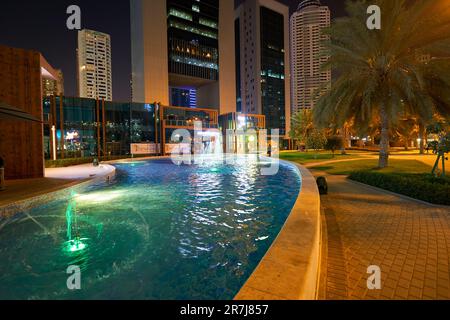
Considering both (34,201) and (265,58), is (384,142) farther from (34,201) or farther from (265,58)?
(265,58)

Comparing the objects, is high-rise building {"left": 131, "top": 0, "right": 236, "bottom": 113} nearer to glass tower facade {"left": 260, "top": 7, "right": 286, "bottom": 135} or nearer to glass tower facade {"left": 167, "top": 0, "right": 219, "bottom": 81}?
glass tower facade {"left": 167, "top": 0, "right": 219, "bottom": 81}

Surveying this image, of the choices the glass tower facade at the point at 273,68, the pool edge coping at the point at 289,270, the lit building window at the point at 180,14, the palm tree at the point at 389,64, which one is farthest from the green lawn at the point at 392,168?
the glass tower facade at the point at 273,68

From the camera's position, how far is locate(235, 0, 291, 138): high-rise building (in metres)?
124

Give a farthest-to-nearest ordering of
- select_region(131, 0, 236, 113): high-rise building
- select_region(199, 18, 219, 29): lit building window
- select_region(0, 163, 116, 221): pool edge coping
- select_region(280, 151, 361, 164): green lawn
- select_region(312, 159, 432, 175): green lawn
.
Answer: select_region(199, 18, 219, 29): lit building window → select_region(131, 0, 236, 113): high-rise building → select_region(280, 151, 361, 164): green lawn → select_region(312, 159, 432, 175): green lawn → select_region(0, 163, 116, 221): pool edge coping

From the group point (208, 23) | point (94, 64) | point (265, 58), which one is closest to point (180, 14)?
point (208, 23)

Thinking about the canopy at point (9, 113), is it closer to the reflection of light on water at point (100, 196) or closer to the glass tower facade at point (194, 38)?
the reflection of light on water at point (100, 196)

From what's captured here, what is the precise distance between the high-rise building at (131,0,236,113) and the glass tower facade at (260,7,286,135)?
195 feet

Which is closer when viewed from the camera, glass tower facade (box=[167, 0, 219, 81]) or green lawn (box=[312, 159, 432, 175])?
green lawn (box=[312, 159, 432, 175])

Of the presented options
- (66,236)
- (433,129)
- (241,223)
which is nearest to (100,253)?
(66,236)

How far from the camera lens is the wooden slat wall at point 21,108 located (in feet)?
42.9

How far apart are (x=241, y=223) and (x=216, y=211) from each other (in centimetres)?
150

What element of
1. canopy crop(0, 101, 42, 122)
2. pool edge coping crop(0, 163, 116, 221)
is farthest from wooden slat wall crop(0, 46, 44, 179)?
canopy crop(0, 101, 42, 122)
